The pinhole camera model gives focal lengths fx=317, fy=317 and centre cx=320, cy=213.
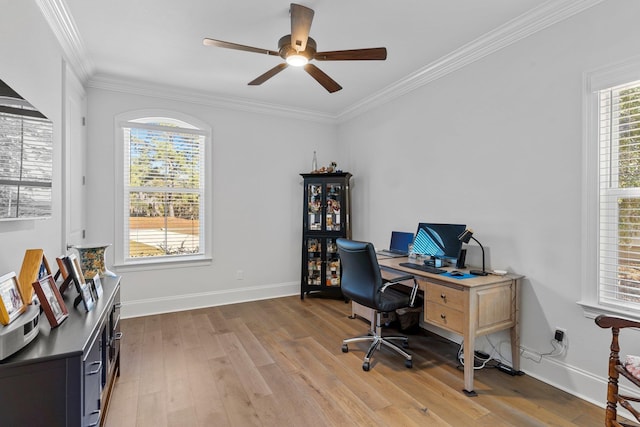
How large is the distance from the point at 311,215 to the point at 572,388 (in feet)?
10.5

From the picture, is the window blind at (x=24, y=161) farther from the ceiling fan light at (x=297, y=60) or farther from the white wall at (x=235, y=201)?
the white wall at (x=235, y=201)

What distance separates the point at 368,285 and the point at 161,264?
2.63 metres

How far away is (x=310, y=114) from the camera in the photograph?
186 inches

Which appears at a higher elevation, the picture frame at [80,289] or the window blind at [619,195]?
the window blind at [619,195]

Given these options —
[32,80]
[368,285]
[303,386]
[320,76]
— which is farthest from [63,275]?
[320,76]

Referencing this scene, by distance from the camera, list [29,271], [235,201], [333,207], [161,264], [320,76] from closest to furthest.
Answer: [29,271] < [320,76] < [161,264] < [235,201] < [333,207]

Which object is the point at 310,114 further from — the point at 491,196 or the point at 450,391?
the point at 450,391

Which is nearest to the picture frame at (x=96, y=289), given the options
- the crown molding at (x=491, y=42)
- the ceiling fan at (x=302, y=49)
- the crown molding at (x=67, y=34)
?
the ceiling fan at (x=302, y=49)

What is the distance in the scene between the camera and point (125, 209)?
3699 mm

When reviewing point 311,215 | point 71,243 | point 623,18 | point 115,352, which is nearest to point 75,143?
point 71,243

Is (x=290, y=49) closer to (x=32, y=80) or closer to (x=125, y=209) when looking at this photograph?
(x=32, y=80)

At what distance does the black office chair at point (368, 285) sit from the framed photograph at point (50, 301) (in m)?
1.87

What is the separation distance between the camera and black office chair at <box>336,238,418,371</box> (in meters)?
2.55

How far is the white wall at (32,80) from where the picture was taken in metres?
1.62
